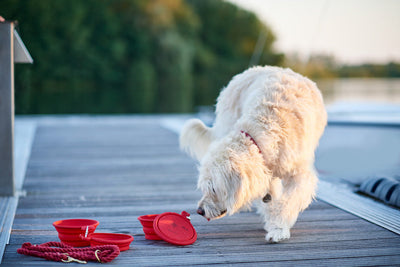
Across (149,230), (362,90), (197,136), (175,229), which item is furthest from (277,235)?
(362,90)

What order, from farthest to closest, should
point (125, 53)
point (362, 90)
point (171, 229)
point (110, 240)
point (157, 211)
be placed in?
point (125, 53) < point (362, 90) < point (157, 211) < point (171, 229) < point (110, 240)

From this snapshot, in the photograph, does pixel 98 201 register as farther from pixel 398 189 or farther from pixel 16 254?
pixel 398 189

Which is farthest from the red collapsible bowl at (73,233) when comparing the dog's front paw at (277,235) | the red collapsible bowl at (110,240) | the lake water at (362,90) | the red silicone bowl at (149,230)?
the lake water at (362,90)

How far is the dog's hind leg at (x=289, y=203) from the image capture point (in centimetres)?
338

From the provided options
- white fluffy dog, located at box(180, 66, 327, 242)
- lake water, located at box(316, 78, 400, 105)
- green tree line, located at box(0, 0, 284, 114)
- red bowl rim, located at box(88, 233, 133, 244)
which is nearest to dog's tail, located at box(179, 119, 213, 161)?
white fluffy dog, located at box(180, 66, 327, 242)

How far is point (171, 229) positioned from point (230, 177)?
0.57 metres

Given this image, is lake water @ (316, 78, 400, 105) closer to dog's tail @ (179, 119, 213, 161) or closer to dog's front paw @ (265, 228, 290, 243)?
dog's tail @ (179, 119, 213, 161)

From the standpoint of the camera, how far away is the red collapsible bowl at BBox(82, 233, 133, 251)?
9.46 feet

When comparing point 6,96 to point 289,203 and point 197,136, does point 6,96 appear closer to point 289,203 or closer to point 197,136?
point 197,136

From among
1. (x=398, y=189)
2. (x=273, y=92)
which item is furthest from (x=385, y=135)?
(x=273, y=92)

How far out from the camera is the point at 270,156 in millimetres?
3207

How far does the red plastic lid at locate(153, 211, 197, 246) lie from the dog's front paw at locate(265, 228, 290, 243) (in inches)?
20.6

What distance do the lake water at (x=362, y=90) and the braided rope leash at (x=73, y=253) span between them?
330 inches

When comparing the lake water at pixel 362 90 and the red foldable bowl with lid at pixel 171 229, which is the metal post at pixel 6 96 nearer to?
the red foldable bowl with lid at pixel 171 229
